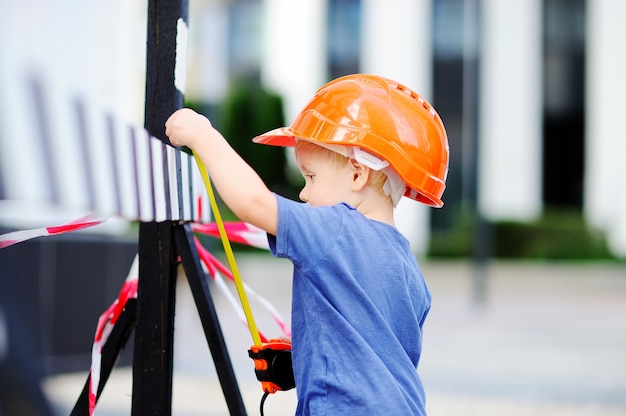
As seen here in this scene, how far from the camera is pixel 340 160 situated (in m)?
2.31

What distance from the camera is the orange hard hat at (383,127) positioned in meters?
2.26

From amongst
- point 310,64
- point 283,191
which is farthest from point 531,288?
point 310,64

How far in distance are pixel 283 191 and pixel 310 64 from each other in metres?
3.80

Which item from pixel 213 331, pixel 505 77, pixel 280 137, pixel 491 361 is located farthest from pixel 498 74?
pixel 213 331

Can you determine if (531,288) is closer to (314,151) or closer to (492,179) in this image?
(492,179)

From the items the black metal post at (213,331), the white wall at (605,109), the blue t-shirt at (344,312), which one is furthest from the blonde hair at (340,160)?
the white wall at (605,109)

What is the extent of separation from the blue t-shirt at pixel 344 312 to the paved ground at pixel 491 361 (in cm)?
52

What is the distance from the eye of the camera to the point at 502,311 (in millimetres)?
13945

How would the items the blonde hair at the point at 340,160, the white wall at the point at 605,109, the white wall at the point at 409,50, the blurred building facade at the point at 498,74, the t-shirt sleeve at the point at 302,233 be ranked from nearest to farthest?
the t-shirt sleeve at the point at 302,233
the blonde hair at the point at 340,160
the white wall at the point at 605,109
the blurred building facade at the point at 498,74
the white wall at the point at 409,50

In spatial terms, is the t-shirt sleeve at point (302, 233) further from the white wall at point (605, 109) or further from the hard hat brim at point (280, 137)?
the white wall at point (605, 109)

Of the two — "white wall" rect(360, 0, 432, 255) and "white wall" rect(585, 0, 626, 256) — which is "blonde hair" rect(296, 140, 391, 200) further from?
"white wall" rect(360, 0, 432, 255)

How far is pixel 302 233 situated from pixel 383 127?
0.35m

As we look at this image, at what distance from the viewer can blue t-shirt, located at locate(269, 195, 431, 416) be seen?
6.85 ft

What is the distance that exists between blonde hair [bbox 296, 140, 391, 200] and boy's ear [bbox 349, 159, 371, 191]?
0.07ft
